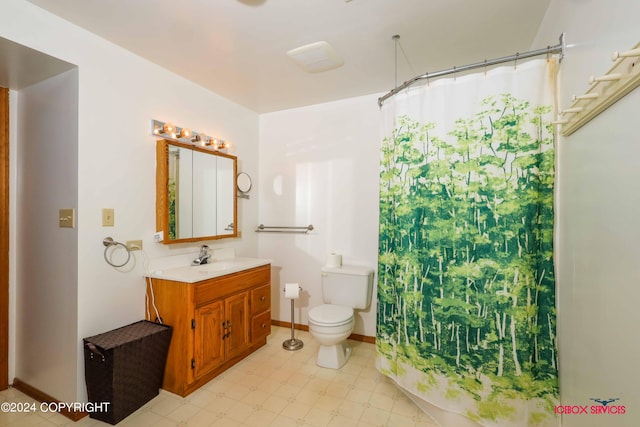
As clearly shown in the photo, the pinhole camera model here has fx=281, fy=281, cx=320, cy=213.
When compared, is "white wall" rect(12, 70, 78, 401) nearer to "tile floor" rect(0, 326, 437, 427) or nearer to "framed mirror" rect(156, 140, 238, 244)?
"tile floor" rect(0, 326, 437, 427)

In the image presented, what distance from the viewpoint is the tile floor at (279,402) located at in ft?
5.59

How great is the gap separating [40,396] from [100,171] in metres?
1.58

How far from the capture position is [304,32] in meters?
1.80

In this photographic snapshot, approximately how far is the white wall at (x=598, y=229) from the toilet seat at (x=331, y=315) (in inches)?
52.1

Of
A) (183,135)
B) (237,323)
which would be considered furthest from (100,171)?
(237,323)

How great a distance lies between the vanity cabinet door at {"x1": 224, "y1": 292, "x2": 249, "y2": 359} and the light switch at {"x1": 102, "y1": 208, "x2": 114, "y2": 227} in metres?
0.97

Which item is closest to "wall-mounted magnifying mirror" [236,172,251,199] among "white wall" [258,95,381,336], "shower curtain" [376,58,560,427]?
"white wall" [258,95,381,336]

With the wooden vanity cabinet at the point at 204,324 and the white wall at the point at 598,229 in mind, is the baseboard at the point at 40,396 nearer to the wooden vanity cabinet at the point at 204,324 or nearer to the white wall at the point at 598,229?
the wooden vanity cabinet at the point at 204,324

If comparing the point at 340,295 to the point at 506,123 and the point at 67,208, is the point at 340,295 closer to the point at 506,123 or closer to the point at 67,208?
the point at 506,123

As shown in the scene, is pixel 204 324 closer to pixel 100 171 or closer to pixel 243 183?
pixel 100 171

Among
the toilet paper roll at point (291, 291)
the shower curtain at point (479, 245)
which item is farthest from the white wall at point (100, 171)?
the shower curtain at point (479, 245)

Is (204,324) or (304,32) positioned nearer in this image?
(304,32)

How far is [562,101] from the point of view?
1.36 m

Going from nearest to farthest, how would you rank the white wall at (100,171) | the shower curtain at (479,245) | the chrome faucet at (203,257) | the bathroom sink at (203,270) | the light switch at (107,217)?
the shower curtain at (479,245) < the white wall at (100,171) < the light switch at (107,217) < the bathroom sink at (203,270) < the chrome faucet at (203,257)
